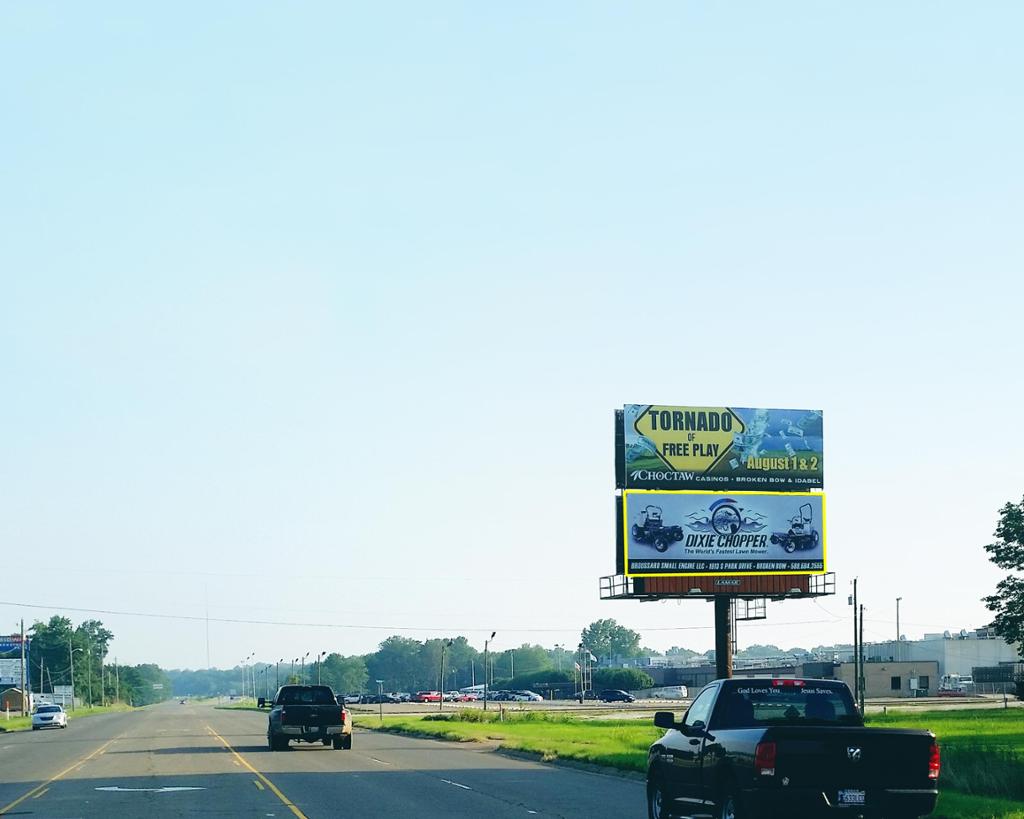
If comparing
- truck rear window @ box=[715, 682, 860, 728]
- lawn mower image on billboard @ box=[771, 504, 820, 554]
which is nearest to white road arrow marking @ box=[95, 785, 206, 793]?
truck rear window @ box=[715, 682, 860, 728]

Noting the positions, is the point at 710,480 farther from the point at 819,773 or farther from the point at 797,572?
the point at 819,773

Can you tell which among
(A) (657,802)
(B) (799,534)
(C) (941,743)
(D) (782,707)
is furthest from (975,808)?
(B) (799,534)

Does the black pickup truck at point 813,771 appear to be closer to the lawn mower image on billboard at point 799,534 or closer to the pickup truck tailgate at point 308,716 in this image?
the pickup truck tailgate at point 308,716

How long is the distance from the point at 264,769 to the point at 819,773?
21.0 metres

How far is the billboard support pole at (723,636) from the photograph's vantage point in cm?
5103

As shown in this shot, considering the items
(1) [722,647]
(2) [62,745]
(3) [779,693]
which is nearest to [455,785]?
(3) [779,693]

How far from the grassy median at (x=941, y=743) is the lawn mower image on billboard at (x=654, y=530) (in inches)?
270

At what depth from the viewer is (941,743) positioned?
43312 millimetres

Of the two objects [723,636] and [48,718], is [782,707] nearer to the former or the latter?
[723,636]

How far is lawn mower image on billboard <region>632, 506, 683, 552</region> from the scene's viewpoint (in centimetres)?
5084

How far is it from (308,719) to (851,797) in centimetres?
3001

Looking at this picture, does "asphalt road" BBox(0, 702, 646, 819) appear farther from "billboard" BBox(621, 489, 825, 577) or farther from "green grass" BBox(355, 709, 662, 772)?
"billboard" BBox(621, 489, 825, 577)

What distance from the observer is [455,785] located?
1117 inches

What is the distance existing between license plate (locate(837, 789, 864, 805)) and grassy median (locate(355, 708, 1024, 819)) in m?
4.89
